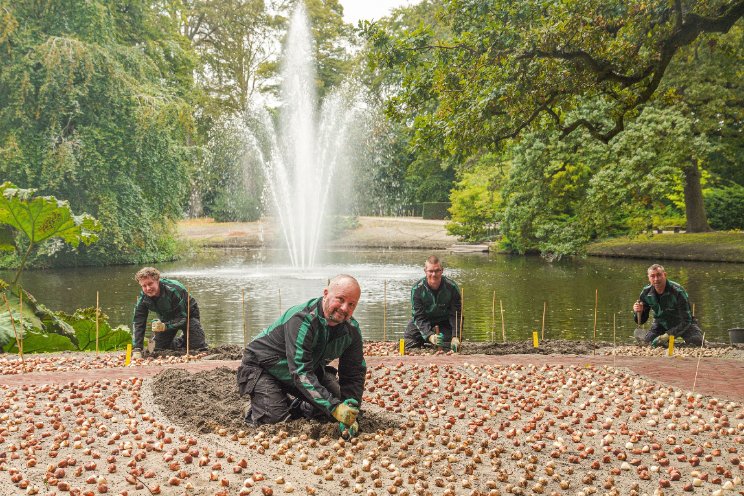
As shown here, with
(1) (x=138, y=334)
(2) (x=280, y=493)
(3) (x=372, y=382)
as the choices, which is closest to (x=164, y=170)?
(1) (x=138, y=334)

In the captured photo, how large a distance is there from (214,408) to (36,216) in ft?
18.4

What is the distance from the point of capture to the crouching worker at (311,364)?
5195 mm

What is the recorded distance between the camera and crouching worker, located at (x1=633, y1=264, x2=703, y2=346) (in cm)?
1023

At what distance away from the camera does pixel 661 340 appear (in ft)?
34.1

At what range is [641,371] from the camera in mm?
7840

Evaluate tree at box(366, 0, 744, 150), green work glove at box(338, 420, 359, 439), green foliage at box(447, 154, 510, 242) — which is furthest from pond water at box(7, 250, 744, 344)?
green work glove at box(338, 420, 359, 439)

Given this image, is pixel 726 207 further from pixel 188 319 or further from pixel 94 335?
pixel 188 319

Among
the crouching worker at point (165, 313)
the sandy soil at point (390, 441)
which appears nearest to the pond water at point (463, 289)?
the crouching worker at point (165, 313)

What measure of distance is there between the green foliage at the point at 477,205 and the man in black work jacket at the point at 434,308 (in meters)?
25.3

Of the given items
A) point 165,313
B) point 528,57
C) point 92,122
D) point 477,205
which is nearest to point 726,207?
point 477,205

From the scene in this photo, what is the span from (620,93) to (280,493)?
9464mm

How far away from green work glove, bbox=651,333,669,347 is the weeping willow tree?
63.9 feet

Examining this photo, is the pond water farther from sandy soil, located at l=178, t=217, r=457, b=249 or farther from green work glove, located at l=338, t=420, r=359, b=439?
sandy soil, located at l=178, t=217, r=457, b=249

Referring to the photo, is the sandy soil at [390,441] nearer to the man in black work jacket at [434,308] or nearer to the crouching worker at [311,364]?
the crouching worker at [311,364]
